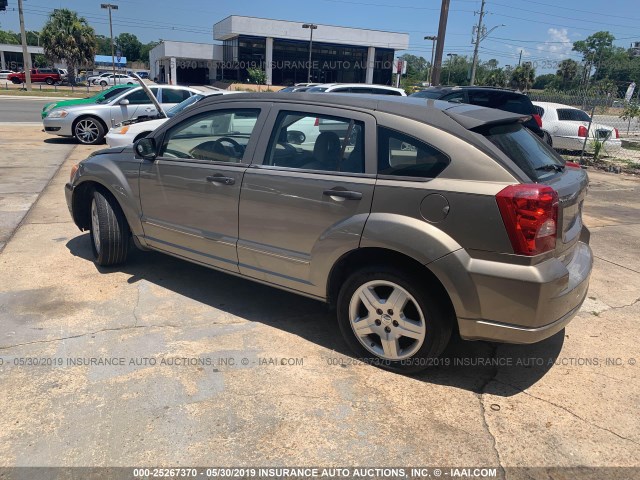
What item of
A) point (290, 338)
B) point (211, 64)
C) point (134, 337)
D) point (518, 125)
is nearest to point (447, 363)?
point (290, 338)

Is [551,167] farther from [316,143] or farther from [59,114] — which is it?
[59,114]

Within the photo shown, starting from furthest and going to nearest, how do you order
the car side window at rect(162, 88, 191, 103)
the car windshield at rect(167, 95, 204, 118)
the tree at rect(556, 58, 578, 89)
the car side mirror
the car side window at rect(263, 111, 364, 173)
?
1. the tree at rect(556, 58, 578, 89)
2. the car side window at rect(162, 88, 191, 103)
3. the car windshield at rect(167, 95, 204, 118)
4. the car side mirror
5. the car side window at rect(263, 111, 364, 173)

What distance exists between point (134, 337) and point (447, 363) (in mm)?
2173

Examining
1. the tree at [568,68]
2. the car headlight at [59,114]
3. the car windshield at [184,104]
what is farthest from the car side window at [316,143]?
the tree at [568,68]

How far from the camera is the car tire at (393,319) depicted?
292 centimetres

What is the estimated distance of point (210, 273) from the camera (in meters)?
4.77

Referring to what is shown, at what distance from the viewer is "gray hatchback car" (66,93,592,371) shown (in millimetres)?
2703

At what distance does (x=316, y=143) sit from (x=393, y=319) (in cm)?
128

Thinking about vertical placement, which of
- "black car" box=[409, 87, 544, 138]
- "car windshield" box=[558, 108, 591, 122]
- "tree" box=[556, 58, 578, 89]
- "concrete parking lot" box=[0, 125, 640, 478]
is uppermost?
"tree" box=[556, 58, 578, 89]

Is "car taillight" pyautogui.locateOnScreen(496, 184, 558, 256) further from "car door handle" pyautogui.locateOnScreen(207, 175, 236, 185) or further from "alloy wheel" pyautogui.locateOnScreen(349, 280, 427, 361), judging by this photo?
"car door handle" pyautogui.locateOnScreen(207, 175, 236, 185)

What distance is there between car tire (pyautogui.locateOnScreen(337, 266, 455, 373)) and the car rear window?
35.0 inches

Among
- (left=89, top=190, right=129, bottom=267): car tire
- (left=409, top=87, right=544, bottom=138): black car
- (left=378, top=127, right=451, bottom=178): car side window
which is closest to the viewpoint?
(left=378, top=127, right=451, bottom=178): car side window

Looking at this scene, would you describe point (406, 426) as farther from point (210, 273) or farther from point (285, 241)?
point (210, 273)

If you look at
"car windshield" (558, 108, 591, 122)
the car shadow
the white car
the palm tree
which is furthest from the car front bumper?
the palm tree
